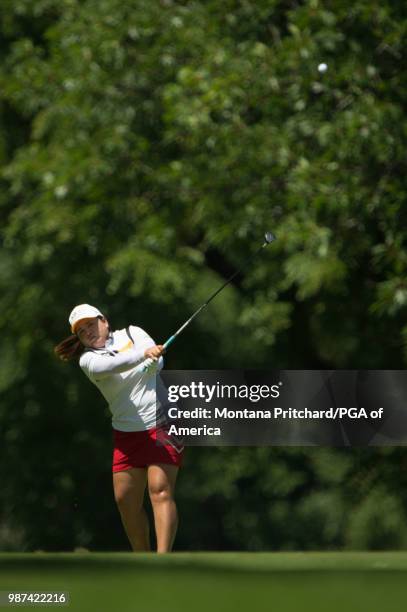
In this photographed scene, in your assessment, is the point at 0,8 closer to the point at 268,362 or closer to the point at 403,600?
the point at 268,362

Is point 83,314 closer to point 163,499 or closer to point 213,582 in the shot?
point 163,499

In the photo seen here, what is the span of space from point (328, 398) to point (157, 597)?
174 inches

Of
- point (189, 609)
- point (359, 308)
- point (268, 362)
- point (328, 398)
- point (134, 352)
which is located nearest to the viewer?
point (189, 609)

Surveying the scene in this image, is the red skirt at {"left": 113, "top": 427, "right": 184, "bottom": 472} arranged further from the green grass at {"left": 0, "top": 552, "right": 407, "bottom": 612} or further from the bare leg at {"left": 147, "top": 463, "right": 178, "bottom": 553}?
A: the green grass at {"left": 0, "top": 552, "right": 407, "bottom": 612}

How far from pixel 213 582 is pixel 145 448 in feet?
8.57

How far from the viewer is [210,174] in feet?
45.1

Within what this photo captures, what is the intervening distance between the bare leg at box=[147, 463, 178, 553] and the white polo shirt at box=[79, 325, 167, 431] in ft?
0.82

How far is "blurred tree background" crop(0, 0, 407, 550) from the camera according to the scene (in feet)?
42.1

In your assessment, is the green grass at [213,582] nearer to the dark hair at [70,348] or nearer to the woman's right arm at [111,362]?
the woman's right arm at [111,362]

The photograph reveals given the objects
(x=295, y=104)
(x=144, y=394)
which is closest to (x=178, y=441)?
(x=144, y=394)

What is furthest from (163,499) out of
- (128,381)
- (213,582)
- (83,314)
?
(213,582)

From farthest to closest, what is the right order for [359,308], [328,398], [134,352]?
[359,308]
[328,398]
[134,352]

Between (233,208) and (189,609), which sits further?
(233,208)

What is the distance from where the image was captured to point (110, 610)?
4.86 metres
